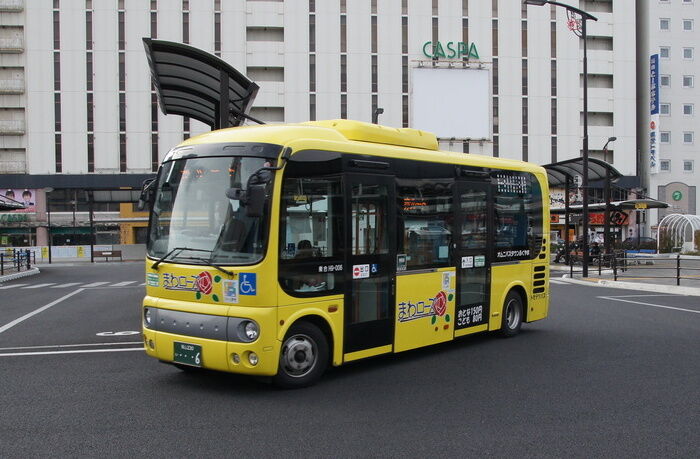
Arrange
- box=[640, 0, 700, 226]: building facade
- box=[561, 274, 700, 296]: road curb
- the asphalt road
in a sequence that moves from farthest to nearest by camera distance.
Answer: box=[640, 0, 700, 226]: building facade < box=[561, 274, 700, 296]: road curb < the asphalt road

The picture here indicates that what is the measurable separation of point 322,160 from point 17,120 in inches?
2417

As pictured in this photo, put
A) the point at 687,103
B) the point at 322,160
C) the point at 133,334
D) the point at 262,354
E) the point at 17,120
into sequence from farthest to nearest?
the point at 687,103, the point at 17,120, the point at 133,334, the point at 322,160, the point at 262,354

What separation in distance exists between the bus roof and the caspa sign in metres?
55.5

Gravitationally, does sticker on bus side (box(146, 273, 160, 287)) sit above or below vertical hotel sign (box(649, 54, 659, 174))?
below

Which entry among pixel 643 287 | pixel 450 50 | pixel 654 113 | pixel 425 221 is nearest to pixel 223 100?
pixel 425 221

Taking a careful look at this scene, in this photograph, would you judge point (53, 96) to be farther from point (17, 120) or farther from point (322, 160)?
point (322, 160)

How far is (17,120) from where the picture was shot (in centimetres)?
6022

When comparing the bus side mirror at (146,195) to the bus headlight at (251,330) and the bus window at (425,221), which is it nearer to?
the bus headlight at (251,330)

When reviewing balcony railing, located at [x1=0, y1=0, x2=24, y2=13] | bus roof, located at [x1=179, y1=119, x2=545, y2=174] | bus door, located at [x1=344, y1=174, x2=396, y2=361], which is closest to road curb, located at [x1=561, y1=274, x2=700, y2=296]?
bus roof, located at [x1=179, y1=119, x2=545, y2=174]

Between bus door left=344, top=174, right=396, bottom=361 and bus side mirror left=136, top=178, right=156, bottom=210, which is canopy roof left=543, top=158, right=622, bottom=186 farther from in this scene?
bus side mirror left=136, top=178, right=156, bottom=210

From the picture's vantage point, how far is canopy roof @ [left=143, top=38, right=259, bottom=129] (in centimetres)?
1143

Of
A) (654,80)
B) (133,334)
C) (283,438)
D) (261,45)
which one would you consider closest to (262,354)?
(283,438)

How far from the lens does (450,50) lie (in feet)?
209

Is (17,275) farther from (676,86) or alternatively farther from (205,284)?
(676,86)
